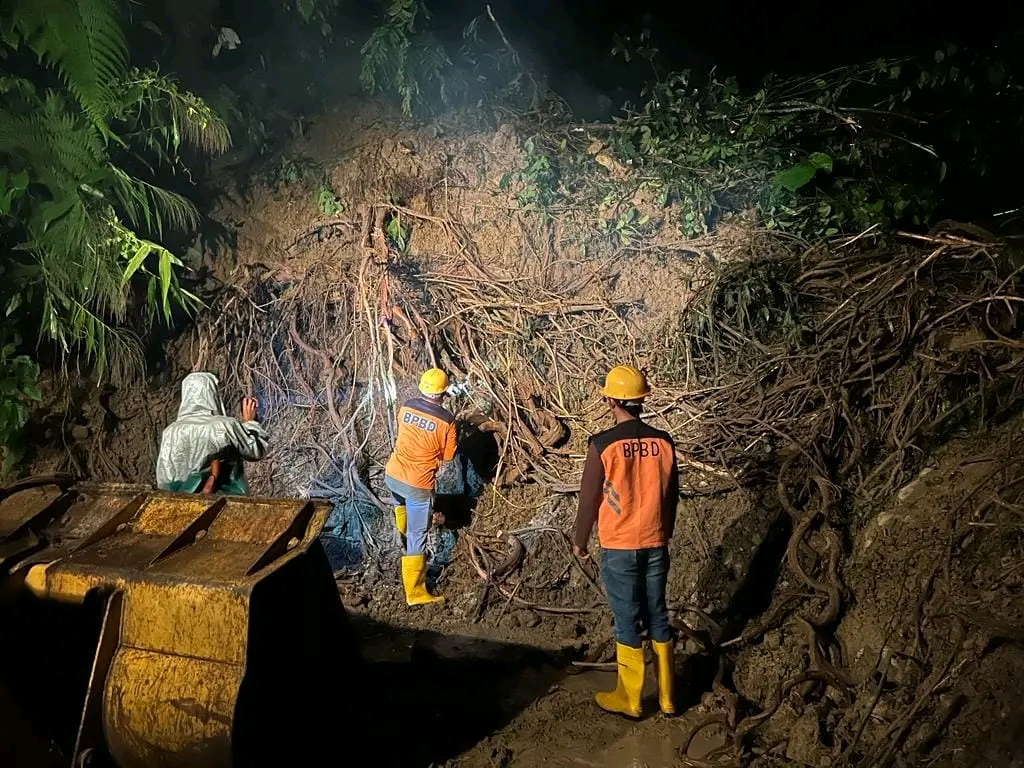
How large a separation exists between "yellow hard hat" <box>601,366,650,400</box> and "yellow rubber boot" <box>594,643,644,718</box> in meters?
1.58

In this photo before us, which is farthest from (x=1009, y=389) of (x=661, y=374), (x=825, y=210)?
(x=661, y=374)

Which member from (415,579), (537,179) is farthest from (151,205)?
(415,579)

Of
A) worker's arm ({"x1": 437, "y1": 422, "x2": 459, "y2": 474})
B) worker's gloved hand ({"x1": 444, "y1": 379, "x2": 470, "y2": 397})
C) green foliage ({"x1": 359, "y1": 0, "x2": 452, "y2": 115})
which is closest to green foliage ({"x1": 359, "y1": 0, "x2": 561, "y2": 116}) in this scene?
green foliage ({"x1": 359, "y1": 0, "x2": 452, "y2": 115})

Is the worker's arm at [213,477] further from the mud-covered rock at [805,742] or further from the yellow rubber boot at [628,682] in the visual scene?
the mud-covered rock at [805,742]

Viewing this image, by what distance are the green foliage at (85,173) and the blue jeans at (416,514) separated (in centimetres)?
292

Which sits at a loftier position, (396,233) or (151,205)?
(151,205)

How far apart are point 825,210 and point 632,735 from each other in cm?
483

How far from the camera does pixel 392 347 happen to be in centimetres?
685

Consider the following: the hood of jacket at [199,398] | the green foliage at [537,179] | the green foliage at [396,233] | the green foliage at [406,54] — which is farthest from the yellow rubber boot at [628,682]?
the green foliage at [406,54]

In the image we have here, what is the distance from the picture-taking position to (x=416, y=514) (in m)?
5.98

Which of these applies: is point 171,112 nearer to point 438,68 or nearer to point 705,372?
point 438,68

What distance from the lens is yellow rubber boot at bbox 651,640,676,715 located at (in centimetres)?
426

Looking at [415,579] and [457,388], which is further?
[457,388]

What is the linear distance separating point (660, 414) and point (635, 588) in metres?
2.21
